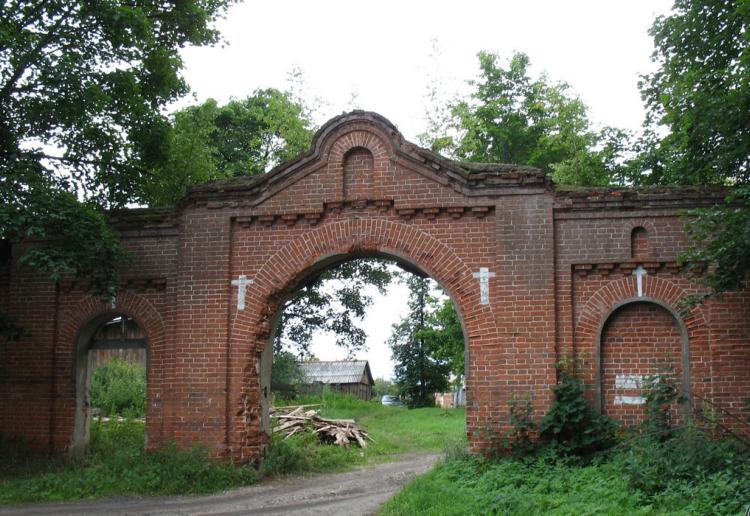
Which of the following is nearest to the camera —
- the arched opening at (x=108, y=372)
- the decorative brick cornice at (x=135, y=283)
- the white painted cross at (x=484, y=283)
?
the white painted cross at (x=484, y=283)

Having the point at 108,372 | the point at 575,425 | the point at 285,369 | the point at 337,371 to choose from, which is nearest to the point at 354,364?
the point at 337,371

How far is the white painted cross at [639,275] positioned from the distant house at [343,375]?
3727 centimetres

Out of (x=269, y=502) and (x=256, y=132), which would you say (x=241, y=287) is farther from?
(x=256, y=132)

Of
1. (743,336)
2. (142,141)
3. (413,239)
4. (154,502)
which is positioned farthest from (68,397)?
(743,336)

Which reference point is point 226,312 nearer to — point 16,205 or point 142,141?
point 16,205

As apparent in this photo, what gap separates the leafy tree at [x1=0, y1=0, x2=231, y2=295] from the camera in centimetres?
1121

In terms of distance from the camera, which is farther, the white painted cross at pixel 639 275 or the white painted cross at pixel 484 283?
the white painted cross at pixel 484 283

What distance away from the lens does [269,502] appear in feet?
35.1

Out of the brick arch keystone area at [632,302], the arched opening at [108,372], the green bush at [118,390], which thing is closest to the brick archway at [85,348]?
the arched opening at [108,372]

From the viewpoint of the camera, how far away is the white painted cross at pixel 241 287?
1225 cm

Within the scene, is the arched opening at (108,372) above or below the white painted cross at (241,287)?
below

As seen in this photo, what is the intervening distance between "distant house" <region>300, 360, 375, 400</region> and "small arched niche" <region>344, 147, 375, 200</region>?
118ft

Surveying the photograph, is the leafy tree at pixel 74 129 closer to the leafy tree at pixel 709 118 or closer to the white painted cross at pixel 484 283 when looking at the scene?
the white painted cross at pixel 484 283

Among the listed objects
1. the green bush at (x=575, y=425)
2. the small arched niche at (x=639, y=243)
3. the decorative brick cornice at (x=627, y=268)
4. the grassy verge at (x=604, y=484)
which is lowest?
the grassy verge at (x=604, y=484)
